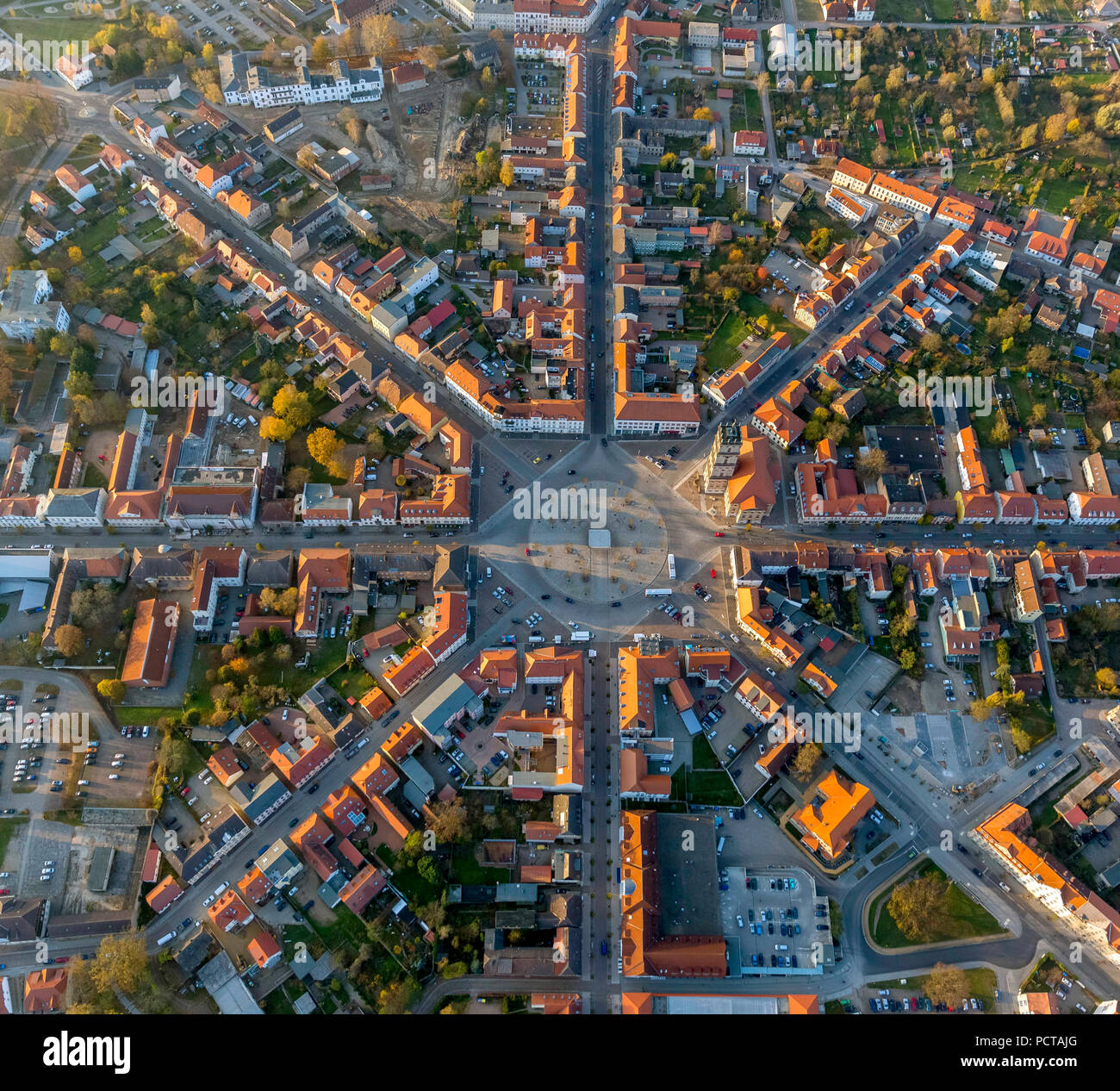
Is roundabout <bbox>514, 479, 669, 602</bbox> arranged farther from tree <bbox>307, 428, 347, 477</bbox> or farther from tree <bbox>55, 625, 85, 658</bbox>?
tree <bbox>55, 625, 85, 658</bbox>

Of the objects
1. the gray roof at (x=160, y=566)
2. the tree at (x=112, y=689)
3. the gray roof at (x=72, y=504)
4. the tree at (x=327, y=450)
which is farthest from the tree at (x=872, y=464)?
the gray roof at (x=72, y=504)

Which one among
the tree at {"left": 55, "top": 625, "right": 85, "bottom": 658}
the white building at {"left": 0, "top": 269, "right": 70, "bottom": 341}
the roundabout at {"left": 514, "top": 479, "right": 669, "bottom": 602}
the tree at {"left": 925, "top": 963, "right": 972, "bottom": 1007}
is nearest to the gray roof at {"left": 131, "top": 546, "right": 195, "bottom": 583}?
the tree at {"left": 55, "top": 625, "right": 85, "bottom": 658}

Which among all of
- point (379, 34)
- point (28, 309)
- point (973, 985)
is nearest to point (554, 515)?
point (973, 985)

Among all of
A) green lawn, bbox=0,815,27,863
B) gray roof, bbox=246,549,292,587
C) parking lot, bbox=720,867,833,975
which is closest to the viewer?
parking lot, bbox=720,867,833,975

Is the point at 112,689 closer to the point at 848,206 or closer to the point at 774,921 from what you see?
the point at 774,921

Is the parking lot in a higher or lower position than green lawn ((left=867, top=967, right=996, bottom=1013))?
higher

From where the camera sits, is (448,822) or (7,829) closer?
(448,822)
